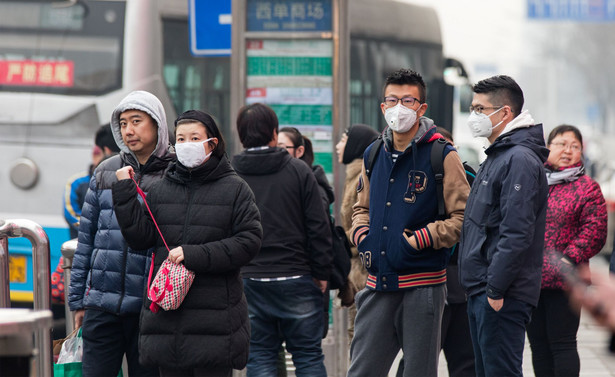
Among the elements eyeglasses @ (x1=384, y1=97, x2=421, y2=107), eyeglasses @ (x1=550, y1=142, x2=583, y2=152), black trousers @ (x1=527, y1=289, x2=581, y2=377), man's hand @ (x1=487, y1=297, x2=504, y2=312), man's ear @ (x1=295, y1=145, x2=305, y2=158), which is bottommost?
black trousers @ (x1=527, y1=289, x2=581, y2=377)

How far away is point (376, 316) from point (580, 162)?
201cm

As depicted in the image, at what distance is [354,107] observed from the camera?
1054 cm

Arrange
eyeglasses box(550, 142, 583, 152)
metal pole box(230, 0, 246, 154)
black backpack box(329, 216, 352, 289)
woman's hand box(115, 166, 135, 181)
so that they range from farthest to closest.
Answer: metal pole box(230, 0, 246, 154) → eyeglasses box(550, 142, 583, 152) → black backpack box(329, 216, 352, 289) → woman's hand box(115, 166, 135, 181)

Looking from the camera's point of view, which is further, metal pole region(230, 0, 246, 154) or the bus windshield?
the bus windshield

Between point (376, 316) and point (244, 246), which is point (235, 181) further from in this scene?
point (376, 316)

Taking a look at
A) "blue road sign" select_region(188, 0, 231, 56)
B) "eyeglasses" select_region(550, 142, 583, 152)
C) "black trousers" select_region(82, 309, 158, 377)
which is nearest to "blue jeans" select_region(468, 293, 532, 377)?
"black trousers" select_region(82, 309, 158, 377)

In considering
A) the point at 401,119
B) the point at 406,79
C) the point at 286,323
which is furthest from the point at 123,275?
the point at 406,79

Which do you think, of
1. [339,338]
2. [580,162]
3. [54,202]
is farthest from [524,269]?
[54,202]

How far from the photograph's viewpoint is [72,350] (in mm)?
4816

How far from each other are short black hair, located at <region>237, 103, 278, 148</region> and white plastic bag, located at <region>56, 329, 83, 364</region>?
1429 millimetres

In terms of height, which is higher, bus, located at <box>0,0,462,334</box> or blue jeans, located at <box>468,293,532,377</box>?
bus, located at <box>0,0,462,334</box>

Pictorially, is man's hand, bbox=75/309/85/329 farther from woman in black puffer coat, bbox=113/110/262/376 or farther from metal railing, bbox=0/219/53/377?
woman in black puffer coat, bbox=113/110/262/376

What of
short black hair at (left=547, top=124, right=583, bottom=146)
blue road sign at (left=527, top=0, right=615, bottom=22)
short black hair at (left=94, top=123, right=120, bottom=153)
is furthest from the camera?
blue road sign at (left=527, top=0, right=615, bottom=22)

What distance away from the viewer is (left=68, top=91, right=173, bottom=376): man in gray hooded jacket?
457 cm
